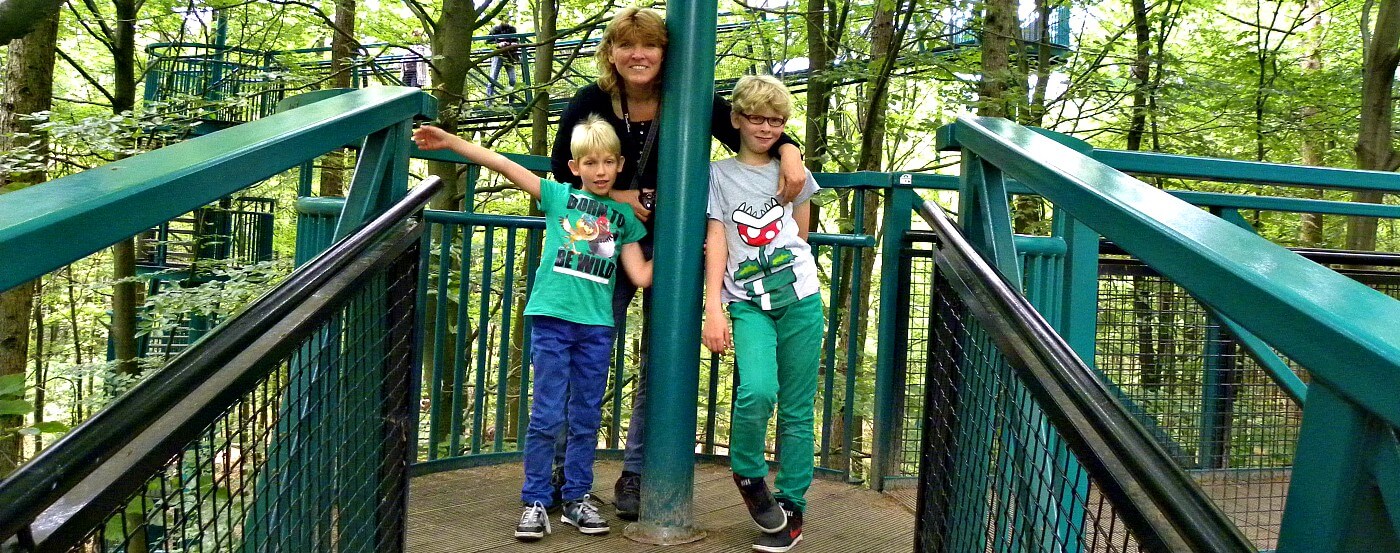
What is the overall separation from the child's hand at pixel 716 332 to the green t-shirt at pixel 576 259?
1.02 ft

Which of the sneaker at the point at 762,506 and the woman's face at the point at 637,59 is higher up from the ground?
the woman's face at the point at 637,59

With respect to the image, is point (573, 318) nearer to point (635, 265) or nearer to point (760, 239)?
point (635, 265)

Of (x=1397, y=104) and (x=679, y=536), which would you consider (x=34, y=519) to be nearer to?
(x=679, y=536)

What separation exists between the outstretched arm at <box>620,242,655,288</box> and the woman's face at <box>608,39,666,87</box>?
531 mm

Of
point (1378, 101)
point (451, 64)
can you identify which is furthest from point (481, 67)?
point (1378, 101)

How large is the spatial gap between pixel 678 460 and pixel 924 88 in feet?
38.3

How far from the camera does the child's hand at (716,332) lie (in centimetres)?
316

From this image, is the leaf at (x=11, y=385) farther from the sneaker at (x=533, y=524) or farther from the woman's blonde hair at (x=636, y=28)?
the woman's blonde hair at (x=636, y=28)

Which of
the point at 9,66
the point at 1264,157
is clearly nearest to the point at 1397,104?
the point at 1264,157

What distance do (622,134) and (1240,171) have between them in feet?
7.31

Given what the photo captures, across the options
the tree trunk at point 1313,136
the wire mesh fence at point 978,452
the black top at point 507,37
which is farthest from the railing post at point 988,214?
the black top at point 507,37

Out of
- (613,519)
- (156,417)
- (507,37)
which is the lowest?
(613,519)

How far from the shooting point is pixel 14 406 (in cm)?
286

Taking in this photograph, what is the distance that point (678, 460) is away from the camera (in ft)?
10.4
